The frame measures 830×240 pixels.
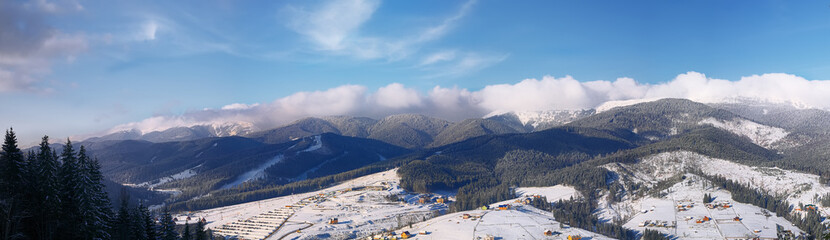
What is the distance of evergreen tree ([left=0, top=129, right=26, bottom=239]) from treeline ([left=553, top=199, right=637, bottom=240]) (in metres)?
Answer: 133

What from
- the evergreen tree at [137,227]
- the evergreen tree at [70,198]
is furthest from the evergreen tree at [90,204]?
the evergreen tree at [137,227]

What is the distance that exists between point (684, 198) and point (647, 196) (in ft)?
57.8

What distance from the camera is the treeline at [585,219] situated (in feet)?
458

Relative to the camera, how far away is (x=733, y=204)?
162375 mm

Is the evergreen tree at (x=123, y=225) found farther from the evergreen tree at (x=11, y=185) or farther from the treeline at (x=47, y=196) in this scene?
the evergreen tree at (x=11, y=185)

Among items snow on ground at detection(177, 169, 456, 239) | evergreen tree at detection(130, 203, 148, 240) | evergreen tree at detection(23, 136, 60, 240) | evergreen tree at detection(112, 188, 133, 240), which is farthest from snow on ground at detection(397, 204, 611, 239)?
evergreen tree at detection(23, 136, 60, 240)

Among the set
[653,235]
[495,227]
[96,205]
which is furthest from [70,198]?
[653,235]

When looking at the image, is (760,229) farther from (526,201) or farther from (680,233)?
(526,201)

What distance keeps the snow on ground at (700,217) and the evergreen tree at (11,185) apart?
153 m

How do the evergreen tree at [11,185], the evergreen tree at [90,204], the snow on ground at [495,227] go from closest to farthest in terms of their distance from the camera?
the evergreen tree at [11,185] → the evergreen tree at [90,204] → the snow on ground at [495,227]

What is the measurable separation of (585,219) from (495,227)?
48892 mm

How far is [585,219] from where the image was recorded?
160m

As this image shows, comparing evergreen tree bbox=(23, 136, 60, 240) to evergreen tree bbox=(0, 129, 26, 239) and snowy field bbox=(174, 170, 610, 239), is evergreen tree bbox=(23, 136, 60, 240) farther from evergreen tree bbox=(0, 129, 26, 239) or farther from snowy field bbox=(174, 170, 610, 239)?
snowy field bbox=(174, 170, 610, 239)

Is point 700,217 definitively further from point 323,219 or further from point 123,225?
point 123,225
